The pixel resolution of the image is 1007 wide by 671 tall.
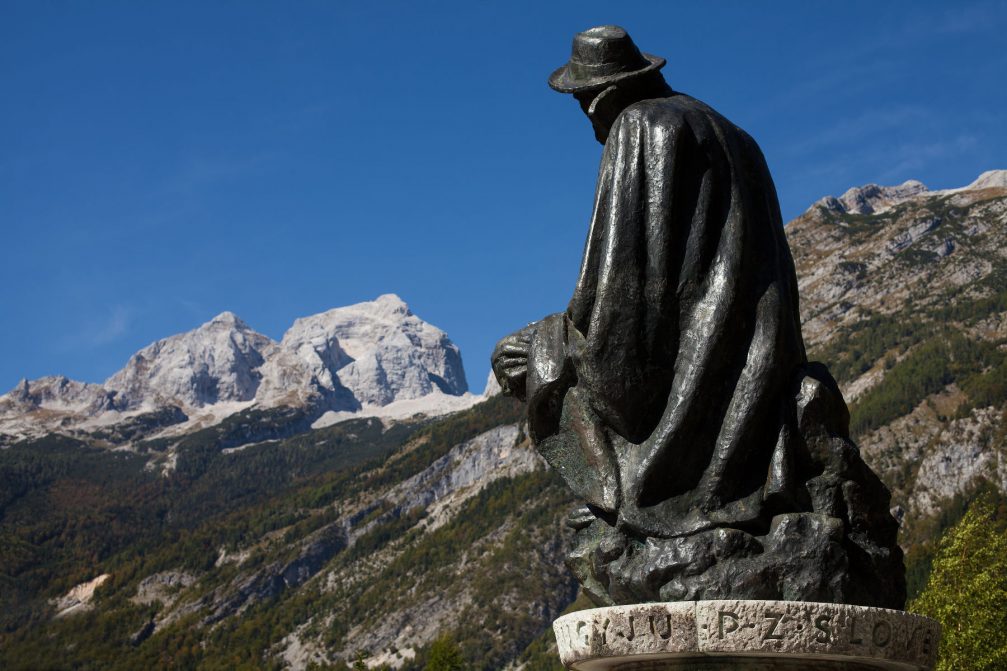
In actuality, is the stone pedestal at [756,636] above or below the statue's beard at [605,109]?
below

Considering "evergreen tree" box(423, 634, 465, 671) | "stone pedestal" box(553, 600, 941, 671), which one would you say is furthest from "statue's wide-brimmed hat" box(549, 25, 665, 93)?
"evergreen tree" box(423, 634, 465, 671)

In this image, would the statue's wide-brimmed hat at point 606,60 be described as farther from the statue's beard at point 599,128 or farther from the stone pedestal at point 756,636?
the stone pedestal at point 756,636

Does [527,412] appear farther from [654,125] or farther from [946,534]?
[946,534]

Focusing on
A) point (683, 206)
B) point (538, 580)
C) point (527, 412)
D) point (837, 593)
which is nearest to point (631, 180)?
point (683, 206)

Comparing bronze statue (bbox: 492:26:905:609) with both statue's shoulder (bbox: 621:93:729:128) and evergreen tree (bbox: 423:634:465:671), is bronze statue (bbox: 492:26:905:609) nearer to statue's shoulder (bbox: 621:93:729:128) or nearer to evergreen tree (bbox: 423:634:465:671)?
statue's shoulder (bbox: 621:93:729:128)

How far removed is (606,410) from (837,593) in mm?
1797

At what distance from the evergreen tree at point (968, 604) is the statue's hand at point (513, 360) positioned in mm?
21690

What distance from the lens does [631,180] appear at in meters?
8.20

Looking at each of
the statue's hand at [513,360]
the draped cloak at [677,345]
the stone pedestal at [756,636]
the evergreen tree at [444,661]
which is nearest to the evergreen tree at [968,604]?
the statue's hand at [513,360]

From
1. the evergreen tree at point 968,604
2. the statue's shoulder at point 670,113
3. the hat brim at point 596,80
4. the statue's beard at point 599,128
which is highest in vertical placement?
the hat brim at point 596,80

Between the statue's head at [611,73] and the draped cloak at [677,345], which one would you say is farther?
the statue's head at [611,73]

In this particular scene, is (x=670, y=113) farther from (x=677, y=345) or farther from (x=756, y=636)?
(x=756, y=636)

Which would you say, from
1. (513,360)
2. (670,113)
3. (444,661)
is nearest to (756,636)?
(513,360)

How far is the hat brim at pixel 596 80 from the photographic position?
8844 mm
